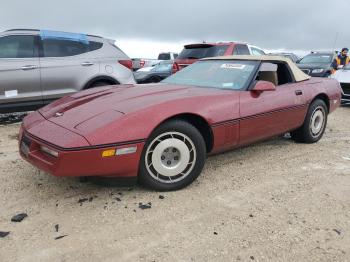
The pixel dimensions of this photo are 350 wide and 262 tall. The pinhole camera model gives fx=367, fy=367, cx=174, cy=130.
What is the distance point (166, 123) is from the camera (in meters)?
3.37

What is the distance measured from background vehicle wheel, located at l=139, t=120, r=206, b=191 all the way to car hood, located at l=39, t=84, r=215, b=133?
31 cm

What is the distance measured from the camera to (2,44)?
616cm

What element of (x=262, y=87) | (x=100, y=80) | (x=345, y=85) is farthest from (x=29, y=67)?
(x=345, y=85)

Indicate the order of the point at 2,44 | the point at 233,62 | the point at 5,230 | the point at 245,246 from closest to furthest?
the point at 245,246
the point at 5,230
the point at 233,62
the point at 2,44

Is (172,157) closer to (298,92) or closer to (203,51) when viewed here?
(298,92)

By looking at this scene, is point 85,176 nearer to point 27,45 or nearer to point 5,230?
point 5,230

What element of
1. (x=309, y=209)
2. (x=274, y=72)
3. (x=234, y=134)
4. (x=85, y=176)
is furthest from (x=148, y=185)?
(x=274, y=72)

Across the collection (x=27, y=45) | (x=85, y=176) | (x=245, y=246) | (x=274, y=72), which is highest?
(x=27, y=45)

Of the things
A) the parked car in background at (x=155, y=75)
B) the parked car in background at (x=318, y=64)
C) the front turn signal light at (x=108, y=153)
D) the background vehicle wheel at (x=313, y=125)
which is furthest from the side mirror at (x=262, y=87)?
the parked car in background at (x=155, y=75)

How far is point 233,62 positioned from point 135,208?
2.38 m

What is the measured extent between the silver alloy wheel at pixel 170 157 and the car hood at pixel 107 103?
362 millimetres

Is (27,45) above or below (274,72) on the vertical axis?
above

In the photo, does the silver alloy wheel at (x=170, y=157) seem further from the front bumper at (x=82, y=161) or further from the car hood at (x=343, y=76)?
the car hood at (x=343, y=76)

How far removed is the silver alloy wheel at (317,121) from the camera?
5.24m
